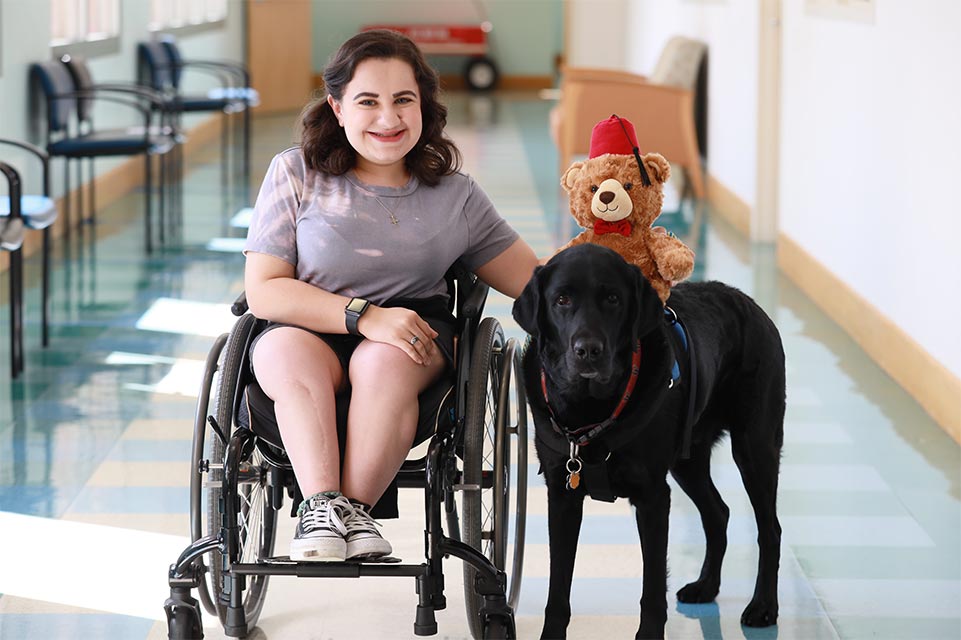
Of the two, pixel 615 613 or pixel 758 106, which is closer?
pixel 615 613

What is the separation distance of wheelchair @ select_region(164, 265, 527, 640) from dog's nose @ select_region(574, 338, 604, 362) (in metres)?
0.24

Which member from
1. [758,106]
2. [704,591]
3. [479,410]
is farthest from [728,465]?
[758,106]

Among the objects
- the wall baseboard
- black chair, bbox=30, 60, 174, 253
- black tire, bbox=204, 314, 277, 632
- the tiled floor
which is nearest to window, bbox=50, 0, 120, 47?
black chair, bbox=30, 60, 174, 253

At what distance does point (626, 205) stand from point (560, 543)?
58 cm

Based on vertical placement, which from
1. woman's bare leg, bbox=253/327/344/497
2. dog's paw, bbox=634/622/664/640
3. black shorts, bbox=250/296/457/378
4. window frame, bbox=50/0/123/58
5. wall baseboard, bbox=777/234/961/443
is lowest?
dog's paw, bbox=634/622/664/640

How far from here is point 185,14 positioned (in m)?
10.9

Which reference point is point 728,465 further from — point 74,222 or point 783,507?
point 74,222

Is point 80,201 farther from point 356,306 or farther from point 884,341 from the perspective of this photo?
point 356,306

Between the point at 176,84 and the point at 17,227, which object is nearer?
the point at 17,227

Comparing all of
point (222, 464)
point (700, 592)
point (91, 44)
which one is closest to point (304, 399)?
point (222, 464)

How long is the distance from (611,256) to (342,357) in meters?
0.52

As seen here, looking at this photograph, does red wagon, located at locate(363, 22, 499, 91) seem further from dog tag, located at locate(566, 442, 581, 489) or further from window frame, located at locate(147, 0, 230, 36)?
dog tag, located at locate(566, 442, 581, 489)

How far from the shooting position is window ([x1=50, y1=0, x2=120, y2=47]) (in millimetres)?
7285

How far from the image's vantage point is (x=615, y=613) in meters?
2.53
